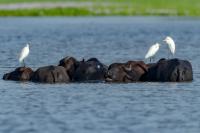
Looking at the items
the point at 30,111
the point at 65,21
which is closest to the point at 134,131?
the point at 30,111

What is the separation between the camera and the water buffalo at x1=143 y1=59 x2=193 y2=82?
31.0m

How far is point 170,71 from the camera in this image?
3116 cm

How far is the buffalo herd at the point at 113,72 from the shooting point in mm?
31219

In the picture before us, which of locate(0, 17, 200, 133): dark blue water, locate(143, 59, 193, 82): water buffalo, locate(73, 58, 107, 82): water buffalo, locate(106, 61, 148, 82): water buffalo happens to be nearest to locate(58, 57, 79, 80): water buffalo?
locate(73, 58, 107, 82): water buffalo

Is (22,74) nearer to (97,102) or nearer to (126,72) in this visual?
(126,72)

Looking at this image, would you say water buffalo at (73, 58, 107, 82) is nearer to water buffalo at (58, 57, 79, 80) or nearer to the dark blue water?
water buffalo at (58, 57, 79, 80)

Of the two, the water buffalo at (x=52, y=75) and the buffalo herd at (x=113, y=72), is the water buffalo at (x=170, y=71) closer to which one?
the buffalo herd at (x=113, y=72)

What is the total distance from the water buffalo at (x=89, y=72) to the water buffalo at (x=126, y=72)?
1.08 ft

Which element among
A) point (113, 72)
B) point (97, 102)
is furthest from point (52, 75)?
point (97, 102)

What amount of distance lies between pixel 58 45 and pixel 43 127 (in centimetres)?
3059

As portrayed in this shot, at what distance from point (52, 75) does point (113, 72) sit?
2.00 meters

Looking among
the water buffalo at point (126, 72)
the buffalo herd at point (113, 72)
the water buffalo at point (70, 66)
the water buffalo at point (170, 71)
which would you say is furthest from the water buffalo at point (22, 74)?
the water buffalo at point (170, 71)

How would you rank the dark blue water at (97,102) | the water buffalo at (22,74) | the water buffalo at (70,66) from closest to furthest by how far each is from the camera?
the dark blue water at (97,102) → the water buffalo at (70,66) → the water buffalo at (22,74)

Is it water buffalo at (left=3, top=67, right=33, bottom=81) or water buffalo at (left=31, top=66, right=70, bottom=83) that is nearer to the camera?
water buffalo at (left=31, top=66, right=70, bottom=83)
